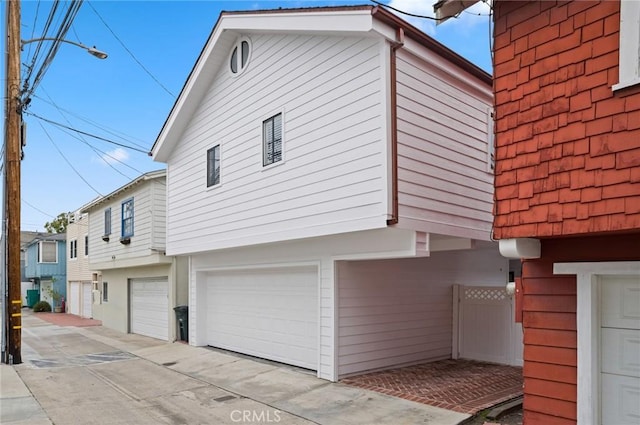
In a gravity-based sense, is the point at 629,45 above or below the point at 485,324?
above

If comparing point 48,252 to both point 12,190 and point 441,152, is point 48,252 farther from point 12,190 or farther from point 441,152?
point 441,152

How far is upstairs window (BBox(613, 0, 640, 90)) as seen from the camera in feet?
12.4

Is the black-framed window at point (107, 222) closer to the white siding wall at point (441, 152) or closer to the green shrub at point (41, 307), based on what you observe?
the green shrub at point (41, 307)

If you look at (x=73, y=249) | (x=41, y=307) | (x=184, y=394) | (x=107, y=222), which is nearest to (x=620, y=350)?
(x=184, y=394)

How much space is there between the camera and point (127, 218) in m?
17.6

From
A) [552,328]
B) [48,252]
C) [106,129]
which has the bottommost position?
[48,252]

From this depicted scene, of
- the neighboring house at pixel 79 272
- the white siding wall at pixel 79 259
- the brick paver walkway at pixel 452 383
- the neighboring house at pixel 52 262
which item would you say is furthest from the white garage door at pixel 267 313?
the neighboring house at pixel 52 262

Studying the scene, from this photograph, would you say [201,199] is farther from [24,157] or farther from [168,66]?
[168,66]

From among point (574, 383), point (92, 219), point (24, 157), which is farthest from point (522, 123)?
point (92, 219)

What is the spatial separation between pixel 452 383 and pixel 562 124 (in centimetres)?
530

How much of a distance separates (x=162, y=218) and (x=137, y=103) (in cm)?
603

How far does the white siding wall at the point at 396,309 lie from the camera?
8.59 meters

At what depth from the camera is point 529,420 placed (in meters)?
4.86

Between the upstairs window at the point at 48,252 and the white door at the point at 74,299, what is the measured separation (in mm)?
5833
